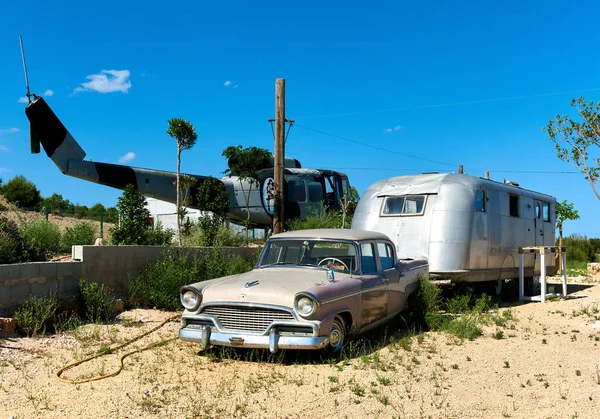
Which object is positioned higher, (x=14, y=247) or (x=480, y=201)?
(x=480, y=201)

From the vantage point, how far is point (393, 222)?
1170 cm

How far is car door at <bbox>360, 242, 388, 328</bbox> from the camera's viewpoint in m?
7.31

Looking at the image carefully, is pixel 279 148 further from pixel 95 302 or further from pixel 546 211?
pixel 546 211

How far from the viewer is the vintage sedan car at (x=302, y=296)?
20.4ft

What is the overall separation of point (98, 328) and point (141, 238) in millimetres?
4628

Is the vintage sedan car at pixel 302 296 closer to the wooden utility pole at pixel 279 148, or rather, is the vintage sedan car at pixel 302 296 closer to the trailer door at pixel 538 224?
the wooden utility pole at pixel 279 148

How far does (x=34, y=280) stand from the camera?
820 centimetres

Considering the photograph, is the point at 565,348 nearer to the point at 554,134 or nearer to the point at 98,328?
the point at 98,328

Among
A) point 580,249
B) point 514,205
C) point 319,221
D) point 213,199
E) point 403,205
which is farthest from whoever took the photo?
point 580,249

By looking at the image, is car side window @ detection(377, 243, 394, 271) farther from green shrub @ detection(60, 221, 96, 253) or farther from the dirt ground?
green shrub @ detection(60, 221, 96, 253)

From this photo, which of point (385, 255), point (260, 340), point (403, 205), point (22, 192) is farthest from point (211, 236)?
point (22, 192)

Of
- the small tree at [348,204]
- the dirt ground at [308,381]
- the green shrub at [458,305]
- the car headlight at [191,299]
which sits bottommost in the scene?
the dirt ground at [308,381]

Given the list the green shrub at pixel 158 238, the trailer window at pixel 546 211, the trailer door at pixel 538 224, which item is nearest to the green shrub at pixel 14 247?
the green shrub at pixel 158 238

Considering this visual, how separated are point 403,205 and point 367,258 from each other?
4206 mm
